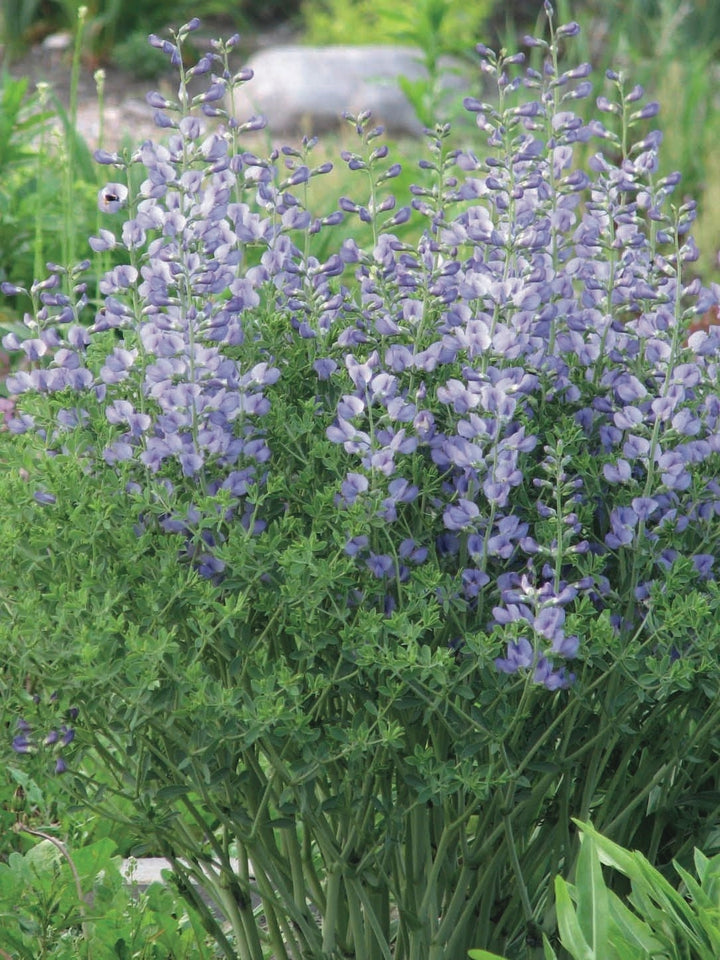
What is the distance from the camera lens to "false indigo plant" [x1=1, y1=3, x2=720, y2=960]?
169cm

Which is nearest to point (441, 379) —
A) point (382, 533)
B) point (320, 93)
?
point (382, 533)

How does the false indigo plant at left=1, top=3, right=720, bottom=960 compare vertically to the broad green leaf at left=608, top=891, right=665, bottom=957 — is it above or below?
above

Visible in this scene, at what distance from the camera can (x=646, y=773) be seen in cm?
198

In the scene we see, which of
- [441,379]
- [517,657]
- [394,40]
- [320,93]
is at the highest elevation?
[441,379]

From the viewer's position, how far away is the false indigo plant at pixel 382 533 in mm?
1687

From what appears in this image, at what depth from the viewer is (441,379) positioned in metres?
1.89

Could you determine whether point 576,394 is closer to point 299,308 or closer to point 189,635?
point 299,308

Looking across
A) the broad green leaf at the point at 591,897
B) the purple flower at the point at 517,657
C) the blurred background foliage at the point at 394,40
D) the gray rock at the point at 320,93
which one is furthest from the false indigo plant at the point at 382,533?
the gray rock at the point at 320,93

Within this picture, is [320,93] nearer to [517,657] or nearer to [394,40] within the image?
[394,40]

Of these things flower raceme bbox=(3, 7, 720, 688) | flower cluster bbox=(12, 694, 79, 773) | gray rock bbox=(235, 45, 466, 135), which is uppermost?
flower raceme bbox=(3, 7, 720, 688)

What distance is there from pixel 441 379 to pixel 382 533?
248mm

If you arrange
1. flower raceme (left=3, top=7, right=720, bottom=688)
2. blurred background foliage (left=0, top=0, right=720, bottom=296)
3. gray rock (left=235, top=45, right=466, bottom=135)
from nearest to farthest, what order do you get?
flower raceme (left=3, top=7, right=720, bottom=688) → blurred background foliage (left=0, top=0, right=720, bottom=296) → gray rock (left=235, top=45, right=466, bottom=135)

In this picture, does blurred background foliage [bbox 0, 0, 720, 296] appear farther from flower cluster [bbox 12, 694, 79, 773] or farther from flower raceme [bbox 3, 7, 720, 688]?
flower cluster [bbox 12, 694, 79, 773]

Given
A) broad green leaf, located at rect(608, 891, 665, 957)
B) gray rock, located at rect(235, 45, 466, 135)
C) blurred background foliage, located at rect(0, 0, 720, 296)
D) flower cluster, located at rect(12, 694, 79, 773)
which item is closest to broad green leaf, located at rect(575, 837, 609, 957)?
broad green leaf, located at rect(608, 891, 665, 957)
